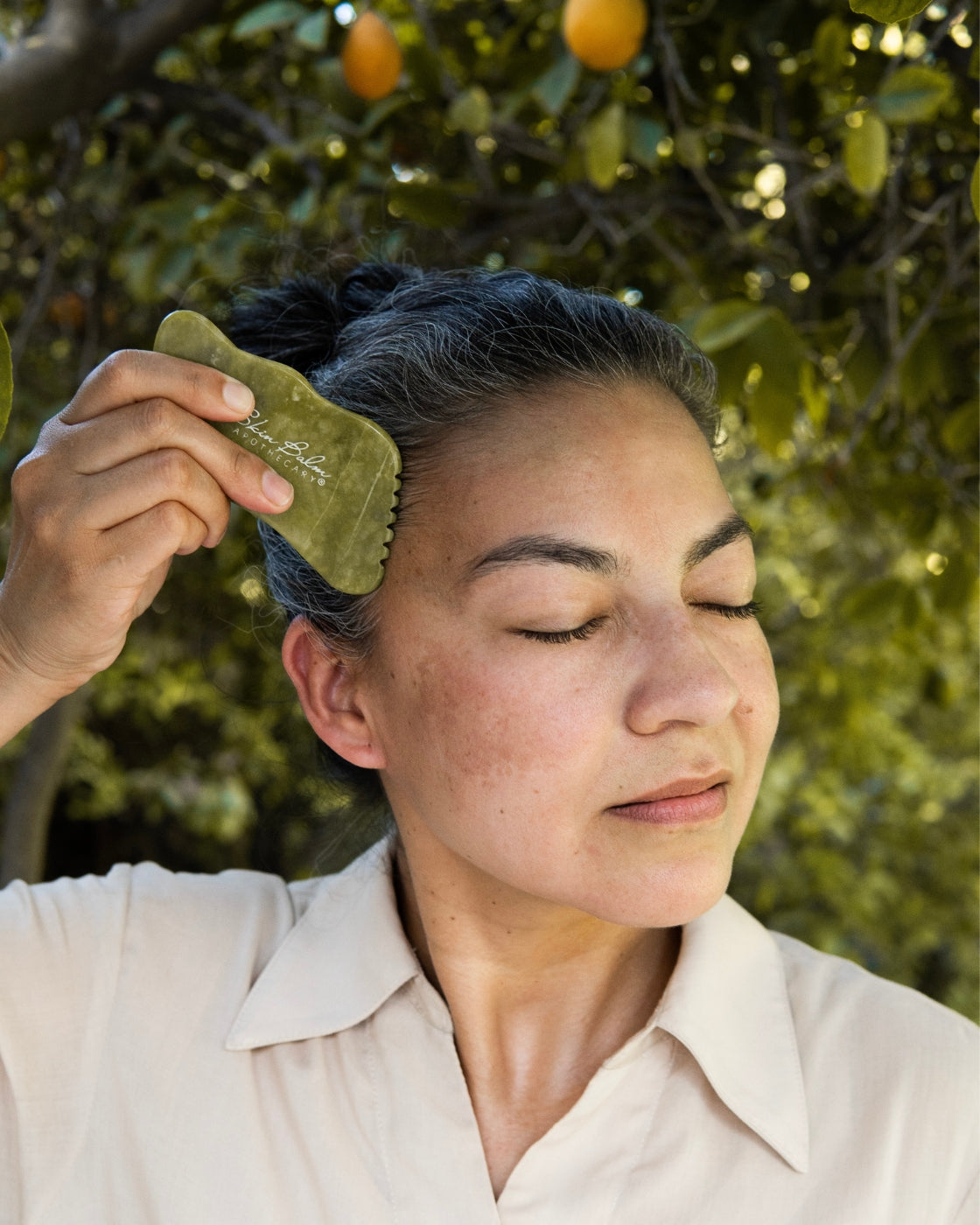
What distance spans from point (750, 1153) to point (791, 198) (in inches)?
51.3

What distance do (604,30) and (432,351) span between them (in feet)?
2.09

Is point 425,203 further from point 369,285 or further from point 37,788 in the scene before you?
point 37,788

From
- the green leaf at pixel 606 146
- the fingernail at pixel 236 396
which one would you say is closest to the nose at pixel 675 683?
the fingernail at pixel 236 396

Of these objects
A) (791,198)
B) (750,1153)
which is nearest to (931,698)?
(791,198)

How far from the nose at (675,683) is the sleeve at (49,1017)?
0.69 m

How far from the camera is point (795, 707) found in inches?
169

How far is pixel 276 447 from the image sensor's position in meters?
1.24

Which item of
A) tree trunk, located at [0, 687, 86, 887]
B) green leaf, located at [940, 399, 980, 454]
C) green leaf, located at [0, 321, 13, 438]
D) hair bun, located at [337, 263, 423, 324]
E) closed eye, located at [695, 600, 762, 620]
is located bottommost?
tree trunk, located at [0, 687, 86, 887]

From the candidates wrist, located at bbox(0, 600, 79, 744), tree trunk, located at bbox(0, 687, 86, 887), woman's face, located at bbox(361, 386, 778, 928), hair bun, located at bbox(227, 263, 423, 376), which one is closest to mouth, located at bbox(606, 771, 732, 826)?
woman's face, located at bbox(361, 386, 778, 928)

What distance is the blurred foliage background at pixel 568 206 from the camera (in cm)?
179

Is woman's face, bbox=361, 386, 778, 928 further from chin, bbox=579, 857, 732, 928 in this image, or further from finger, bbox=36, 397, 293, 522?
finger, bbox=36, 397, 293, 522

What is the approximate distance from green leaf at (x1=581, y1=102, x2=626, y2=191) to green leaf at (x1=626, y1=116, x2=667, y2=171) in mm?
57

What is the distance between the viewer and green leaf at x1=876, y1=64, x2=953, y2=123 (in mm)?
1542

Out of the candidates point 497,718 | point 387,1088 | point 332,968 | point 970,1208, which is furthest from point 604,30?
point 970,1208
